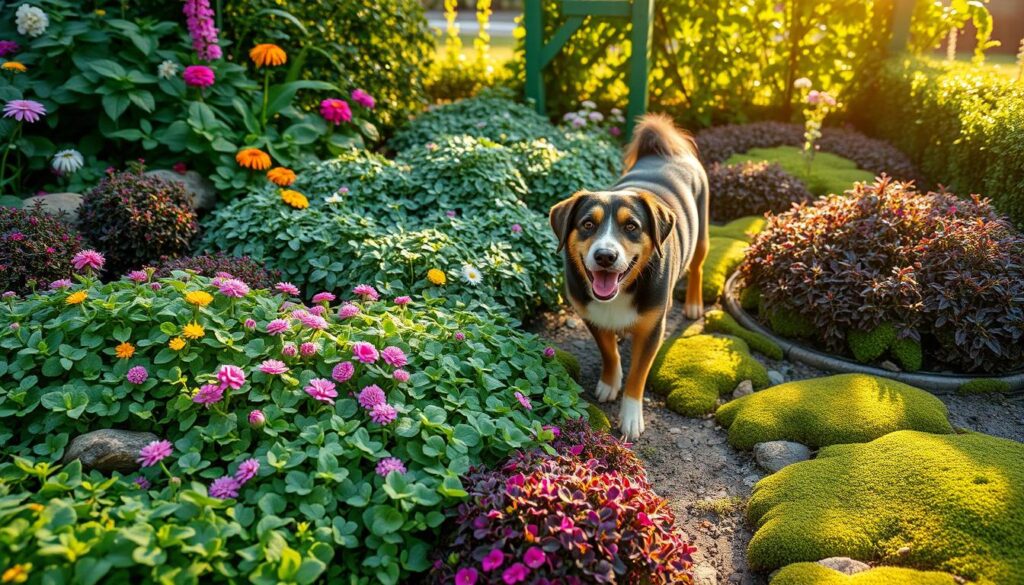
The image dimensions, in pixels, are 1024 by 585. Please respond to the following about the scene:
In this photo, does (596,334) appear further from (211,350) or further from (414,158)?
(414,158)

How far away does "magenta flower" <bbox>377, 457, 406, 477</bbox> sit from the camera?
277 centimetres

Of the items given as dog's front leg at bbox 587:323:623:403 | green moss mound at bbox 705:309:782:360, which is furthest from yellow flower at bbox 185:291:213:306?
green moss mound at bbox 705:309:782:360

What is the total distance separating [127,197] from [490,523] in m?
3.60

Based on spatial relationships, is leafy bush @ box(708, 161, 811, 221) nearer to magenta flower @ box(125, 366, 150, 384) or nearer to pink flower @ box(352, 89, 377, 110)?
pink flower @ box(352, 89, 377, 110)

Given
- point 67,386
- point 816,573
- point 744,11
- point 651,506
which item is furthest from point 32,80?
point 744,11

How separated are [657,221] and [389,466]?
2040mm

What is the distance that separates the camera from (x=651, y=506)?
2951 millimetres

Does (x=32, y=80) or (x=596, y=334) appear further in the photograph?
(x=32, y=80)

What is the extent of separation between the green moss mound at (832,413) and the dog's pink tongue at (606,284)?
1152 mm

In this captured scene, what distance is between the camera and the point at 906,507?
308 cm

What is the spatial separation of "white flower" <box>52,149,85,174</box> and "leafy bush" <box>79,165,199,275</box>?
Answer: 0.75 m

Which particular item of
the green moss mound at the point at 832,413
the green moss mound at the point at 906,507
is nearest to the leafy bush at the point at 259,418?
the green moss mound at the point at 906,507

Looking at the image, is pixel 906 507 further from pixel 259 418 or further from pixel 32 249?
pixel 32 249

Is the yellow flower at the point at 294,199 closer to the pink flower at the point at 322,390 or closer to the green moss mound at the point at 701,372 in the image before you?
the pink flower at the point at 322,390
